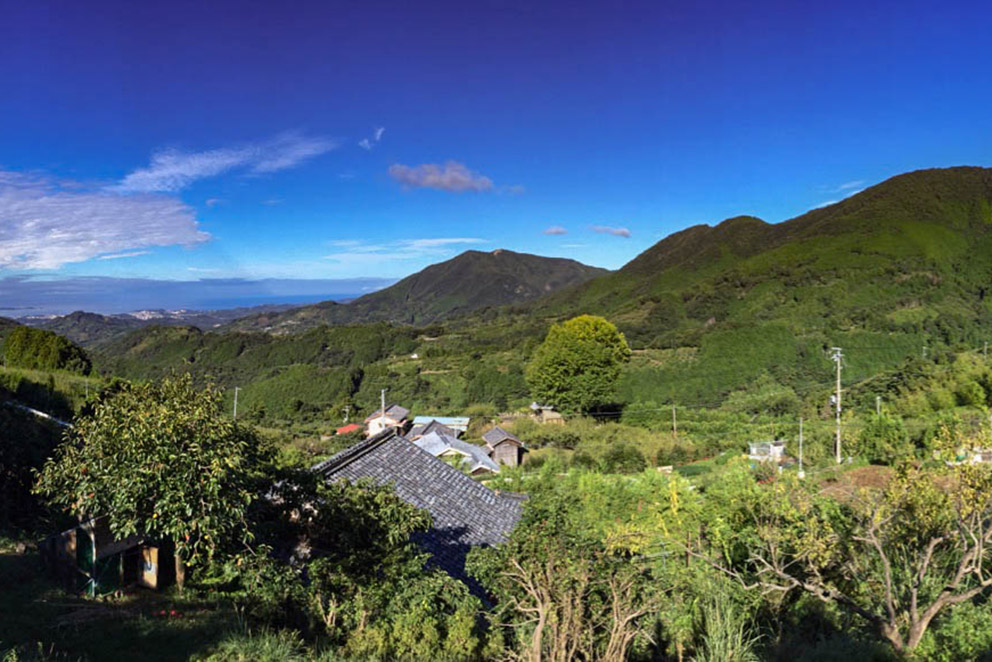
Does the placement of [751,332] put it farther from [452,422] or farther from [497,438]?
[497,438]

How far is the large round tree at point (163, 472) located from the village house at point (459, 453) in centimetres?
1774

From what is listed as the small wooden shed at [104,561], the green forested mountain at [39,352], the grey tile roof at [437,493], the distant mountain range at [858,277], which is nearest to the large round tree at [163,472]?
the small wooden shed at [104,561]

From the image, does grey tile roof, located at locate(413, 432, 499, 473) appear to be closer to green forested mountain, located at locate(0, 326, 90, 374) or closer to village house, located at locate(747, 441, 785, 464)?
village house, located at locate(747, 441, 785, 464)

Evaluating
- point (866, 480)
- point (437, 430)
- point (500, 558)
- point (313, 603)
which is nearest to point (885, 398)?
point (866, 480)

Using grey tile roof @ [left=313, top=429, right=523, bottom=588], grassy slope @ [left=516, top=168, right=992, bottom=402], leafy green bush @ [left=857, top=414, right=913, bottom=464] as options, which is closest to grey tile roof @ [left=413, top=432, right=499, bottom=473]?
grey tile roof @ [left=313, top=429, right=523, bottom=588]

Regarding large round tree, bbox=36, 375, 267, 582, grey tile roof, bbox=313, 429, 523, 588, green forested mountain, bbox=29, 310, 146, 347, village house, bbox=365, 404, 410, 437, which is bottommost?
village house, bbox=365, 404, 410, 437

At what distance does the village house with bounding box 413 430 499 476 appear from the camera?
936 inches

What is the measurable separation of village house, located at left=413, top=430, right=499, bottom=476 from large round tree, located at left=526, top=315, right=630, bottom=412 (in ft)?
26.6

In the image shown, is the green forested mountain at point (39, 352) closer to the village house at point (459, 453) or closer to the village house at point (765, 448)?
the village house at point (459, 453)

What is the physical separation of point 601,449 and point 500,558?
20607 mm

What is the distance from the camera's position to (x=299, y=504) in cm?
646

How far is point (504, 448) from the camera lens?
28875mm

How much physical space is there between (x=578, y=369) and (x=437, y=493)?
2363 centimetres

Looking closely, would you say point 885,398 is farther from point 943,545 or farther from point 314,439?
point 314,439
